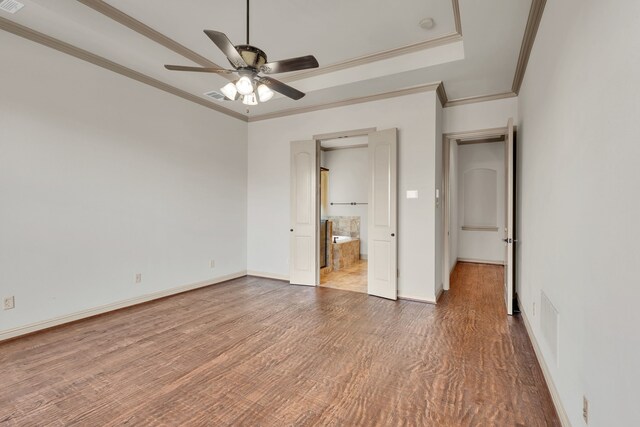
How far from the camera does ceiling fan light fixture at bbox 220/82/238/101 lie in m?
2.72

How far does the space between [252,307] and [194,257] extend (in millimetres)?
1455

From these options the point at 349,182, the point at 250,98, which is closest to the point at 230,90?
the point at 250,98

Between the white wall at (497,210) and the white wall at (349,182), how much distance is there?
225 centimetres

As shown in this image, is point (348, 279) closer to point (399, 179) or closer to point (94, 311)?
point (399, 179)

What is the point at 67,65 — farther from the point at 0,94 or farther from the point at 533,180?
the point at 533,180

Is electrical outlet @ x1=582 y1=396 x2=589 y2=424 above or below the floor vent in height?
below

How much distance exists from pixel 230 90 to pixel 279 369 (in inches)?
96.0

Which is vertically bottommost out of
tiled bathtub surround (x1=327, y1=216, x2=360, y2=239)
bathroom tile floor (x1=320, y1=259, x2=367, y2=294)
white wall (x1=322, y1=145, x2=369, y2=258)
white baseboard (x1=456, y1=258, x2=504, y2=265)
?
bathroom tile floor (x1=320, y1=259, x2=367, y2=294)

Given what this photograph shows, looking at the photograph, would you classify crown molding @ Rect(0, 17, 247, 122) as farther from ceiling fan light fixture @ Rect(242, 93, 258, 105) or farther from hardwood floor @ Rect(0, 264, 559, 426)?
hardwood floor @ Rect(0, 264, 559, 426)

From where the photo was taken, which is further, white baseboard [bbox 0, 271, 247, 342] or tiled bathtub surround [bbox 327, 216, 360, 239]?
tiled bathtub surround [bbox 327, 216, 360, 239]

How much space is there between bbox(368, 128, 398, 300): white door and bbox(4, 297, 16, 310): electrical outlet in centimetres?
406

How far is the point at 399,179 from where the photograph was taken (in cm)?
441

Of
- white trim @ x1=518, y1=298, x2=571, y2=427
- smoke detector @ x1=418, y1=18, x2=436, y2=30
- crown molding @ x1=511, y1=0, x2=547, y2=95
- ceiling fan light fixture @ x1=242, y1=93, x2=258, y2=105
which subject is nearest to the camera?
white trim @ x1=518, y1=298, x2=571, y2=427

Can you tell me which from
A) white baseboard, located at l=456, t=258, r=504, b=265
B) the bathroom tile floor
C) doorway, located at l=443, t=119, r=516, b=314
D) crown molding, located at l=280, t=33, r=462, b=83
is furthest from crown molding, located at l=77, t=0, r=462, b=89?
white baseboard, located at l=456, t=258, r=504, b=265
